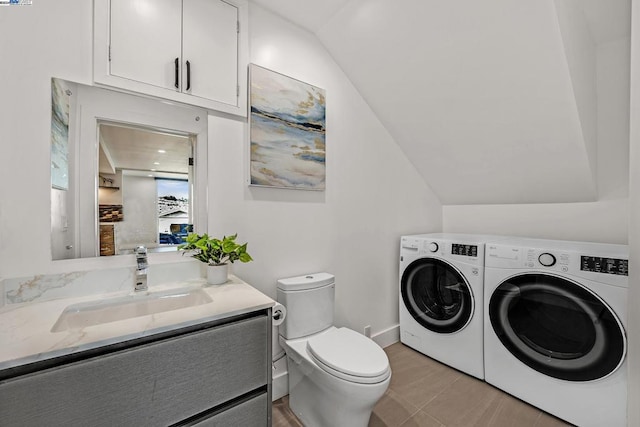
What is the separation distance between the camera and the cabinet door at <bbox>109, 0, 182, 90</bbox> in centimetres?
129

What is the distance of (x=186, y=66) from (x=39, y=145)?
0.75 metres

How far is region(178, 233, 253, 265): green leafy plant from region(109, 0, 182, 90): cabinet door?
0.82 metres

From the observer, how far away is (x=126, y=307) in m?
1.20

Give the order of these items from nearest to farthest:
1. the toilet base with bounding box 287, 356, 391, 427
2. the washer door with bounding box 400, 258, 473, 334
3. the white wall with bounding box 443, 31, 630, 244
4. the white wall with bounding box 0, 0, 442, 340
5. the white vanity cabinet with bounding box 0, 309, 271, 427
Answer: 1. the white vanity cabinet with bounding box 0, 309, 271, 427
2. the white wall with bounding box 0, 0, 442, 340
3. the toilet base with bounding box 287, 356, 391, 427
4. the white wall with bounding box 443, 31, 630, 244
5. the washer door with bounding box 400, 258, 473, 334

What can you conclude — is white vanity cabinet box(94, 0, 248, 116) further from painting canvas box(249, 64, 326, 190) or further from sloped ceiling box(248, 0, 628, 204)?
sloped ceiling box(248, 0, 628, 204)

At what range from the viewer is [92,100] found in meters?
1.27

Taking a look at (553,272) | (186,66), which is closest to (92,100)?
(186,66)

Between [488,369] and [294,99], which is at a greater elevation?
[294,99]

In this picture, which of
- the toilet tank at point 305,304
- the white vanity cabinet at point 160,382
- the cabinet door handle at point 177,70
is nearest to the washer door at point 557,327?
the toilet tank at point 305,304

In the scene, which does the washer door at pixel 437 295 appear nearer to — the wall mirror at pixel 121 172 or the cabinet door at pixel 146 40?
the wall mirror at pixel 121 172

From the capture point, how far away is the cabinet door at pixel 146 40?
4.23ft

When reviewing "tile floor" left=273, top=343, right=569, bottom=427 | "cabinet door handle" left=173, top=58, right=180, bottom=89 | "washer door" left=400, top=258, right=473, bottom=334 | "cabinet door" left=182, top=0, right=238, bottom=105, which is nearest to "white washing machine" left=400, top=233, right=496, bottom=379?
"washer door" left=400, top=258, right=473, bottom=334

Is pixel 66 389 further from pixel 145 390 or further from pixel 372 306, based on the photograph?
pixel 372 306

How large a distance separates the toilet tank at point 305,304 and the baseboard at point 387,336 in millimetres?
762
